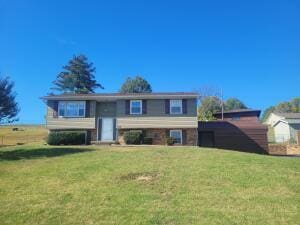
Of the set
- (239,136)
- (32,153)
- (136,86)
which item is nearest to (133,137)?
(32,153)

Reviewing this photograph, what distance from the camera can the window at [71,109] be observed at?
26312 mm

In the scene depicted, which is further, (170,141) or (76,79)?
(76,79)

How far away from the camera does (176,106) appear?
84.8 feet

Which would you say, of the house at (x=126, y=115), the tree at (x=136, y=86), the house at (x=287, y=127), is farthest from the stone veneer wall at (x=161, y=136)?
the tree at (x=136, y=86)

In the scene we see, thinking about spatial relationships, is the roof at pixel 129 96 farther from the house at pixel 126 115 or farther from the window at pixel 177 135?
the window at pixel 177 135

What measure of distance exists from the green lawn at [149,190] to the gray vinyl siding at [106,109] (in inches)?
386

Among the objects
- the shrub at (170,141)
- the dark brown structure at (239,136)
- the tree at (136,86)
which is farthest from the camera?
the tree at (136,86)

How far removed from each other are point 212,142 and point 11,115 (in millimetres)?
18610

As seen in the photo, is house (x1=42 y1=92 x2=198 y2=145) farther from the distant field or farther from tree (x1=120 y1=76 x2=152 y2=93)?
tree (x1=120 y1=76 x2=152 y2=93)

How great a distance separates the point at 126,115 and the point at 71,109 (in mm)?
4884

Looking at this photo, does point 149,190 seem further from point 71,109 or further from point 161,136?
point 71,109

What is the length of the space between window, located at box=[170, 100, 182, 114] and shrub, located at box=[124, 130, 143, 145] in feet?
11.6

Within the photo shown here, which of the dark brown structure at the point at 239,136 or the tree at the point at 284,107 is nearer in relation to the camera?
the dark brown structure at the point at 239,136

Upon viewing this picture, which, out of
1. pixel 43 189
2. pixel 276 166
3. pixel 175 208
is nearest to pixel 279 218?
pixel 175 208
